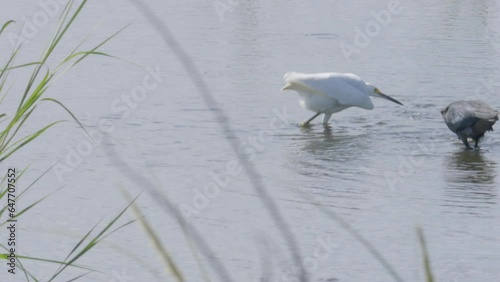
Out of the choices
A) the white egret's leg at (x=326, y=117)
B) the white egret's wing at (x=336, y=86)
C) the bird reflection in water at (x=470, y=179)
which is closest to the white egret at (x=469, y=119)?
the bird reflection in water at (x=470, y=179)

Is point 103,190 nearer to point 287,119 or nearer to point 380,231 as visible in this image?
point 380,231

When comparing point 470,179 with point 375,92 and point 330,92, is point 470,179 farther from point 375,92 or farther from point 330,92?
point 375,92

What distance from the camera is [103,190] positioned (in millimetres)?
7527

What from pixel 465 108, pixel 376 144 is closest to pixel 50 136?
pixel 376 144

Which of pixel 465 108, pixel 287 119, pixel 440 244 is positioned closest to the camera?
pixel 440 244

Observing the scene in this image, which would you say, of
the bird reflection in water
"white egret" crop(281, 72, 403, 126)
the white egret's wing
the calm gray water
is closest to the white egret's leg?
"white egret" crop(281, 72, 403, 126)

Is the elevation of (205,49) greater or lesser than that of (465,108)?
lesser

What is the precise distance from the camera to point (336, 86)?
999cm

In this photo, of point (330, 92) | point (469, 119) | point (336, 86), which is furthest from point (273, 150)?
point (469, 119)

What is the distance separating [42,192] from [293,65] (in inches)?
219

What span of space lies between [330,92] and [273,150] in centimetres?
111

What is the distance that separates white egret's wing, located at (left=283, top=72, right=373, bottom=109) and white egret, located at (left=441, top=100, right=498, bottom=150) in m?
0.98

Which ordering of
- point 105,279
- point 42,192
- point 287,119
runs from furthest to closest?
point 287,119 → point 42,192 → point 105,279

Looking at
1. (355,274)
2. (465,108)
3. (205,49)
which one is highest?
(355,274)
